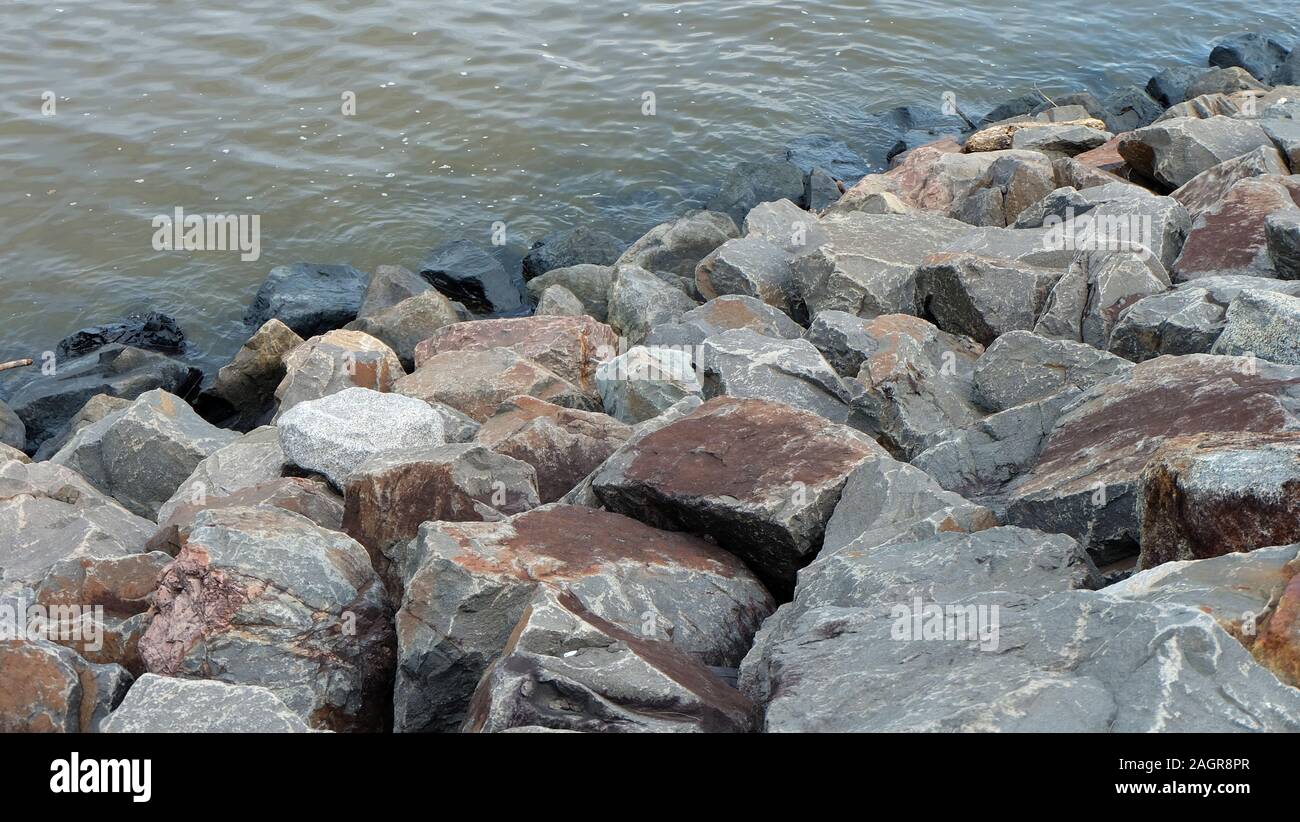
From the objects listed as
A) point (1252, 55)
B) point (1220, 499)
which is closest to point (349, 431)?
point (1220, 499)

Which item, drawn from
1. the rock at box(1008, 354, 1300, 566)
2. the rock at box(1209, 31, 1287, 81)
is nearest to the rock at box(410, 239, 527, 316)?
the rock at box(1008, 354, 1300, 566)

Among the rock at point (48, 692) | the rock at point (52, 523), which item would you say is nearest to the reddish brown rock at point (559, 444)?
the rock at point (52, 523)

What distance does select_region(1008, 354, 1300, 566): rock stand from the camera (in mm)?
5820

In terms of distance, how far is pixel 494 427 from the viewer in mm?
8133

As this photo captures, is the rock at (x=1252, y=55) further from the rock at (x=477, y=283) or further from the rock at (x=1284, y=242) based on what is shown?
the rock at (x=477, y=283)

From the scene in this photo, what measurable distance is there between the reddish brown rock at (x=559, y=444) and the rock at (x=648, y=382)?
74 cm

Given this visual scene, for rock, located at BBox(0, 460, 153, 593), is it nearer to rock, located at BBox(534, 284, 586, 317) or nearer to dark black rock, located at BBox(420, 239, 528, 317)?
rock, located at BBox(534, 284, 586, 317)

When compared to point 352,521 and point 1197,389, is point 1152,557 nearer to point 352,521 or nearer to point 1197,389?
point 1197,389

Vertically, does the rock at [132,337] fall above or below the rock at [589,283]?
below

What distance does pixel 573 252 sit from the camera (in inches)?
546

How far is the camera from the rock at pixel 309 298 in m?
12.9

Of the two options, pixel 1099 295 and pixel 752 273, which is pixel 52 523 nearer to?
pixel 752 273

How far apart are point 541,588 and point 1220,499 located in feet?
9.65

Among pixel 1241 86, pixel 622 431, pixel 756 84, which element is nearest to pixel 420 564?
pixel 622 431
